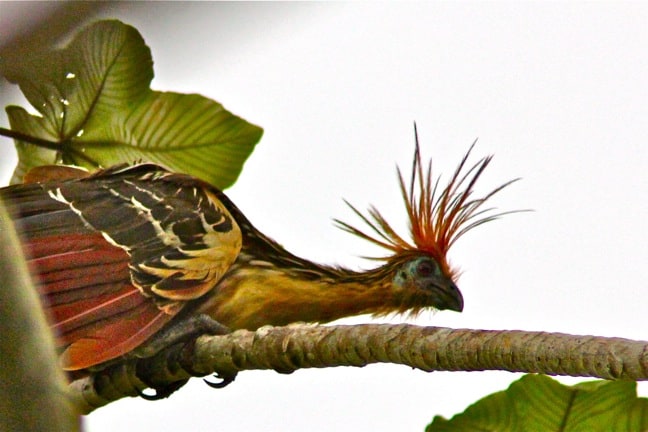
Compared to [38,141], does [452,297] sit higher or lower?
lower

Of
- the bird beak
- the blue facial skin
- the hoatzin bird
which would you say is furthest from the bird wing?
the bird beak

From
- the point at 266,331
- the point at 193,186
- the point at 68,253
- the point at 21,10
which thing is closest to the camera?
the point at 21,10

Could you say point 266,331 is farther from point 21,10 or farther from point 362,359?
point 21,10

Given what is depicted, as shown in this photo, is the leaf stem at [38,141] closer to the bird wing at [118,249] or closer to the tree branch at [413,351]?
the bird wing at [118,249]

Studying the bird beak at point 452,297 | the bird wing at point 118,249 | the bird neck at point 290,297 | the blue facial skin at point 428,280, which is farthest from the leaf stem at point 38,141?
the bird beak at point 452,297

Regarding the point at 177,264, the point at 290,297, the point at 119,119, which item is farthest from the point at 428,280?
the point at 119,119

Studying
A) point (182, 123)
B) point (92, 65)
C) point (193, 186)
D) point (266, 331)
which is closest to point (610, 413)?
point (266, 331)

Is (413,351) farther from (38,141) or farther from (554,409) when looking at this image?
(38,141)
